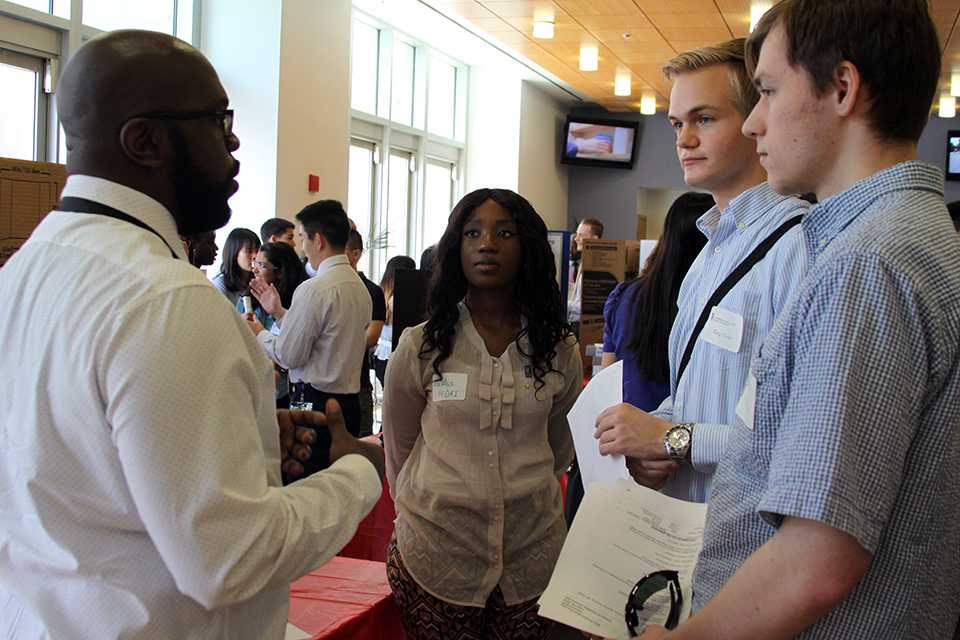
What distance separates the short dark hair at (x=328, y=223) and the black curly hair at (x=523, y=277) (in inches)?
79.2

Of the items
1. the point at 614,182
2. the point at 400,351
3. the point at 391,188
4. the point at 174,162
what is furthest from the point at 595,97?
the point at 174,162

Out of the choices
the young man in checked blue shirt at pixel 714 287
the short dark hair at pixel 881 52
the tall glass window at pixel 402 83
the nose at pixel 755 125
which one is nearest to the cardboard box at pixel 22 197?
the young man in checked blue shirt at pixel 714 287

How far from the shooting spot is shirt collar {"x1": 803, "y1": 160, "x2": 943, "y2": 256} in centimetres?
79

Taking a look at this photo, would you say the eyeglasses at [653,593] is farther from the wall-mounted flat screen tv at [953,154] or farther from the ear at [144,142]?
the wall-mounted flat screen tv at [953,154]

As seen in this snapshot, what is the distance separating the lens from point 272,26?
6.11 metres

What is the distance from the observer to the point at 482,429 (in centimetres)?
189

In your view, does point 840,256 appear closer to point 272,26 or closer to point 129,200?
point 129,200

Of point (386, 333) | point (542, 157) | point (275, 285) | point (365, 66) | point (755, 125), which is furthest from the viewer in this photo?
point (542, 157)

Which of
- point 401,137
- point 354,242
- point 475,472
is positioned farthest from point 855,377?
point 401,137

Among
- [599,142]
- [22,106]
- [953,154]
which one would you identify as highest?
[599,142]

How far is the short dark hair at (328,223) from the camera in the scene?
4.05m

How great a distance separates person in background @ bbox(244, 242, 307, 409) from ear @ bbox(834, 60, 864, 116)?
3.87 metres

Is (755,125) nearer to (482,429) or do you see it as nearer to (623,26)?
(482,429)

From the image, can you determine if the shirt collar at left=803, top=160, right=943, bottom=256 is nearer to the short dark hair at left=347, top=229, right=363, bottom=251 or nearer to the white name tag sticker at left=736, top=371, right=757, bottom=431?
the white name tag sticker at left=736, top=371, right=757, bottom=431
